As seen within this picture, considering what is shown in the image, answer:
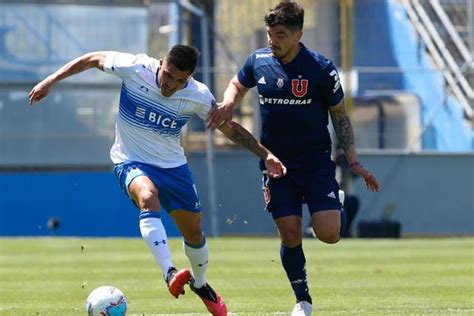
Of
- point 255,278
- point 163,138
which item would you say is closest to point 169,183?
point 163,138

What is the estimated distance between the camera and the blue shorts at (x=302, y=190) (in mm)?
10727

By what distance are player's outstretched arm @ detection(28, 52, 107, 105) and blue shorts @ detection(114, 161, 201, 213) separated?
85 cm

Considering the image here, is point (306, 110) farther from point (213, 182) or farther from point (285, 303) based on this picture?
point (213, 182)

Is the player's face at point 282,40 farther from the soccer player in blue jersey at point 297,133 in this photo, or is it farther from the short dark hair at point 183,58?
the short dark hair at point 183,58

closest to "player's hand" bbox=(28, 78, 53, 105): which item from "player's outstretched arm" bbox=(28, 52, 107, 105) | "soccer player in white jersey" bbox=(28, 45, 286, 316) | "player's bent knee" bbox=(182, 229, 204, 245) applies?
"player's outstretched arm" bbox=(28, 52, 107, 105)

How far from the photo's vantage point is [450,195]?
30.9 metres

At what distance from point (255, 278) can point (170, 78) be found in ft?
19.4

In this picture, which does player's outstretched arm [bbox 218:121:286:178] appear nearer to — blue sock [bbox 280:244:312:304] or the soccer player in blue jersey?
the soccer player in blue jersey

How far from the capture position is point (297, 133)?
35.3 feet

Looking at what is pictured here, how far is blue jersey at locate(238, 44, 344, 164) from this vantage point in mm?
10664

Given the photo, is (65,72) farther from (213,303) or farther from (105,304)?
(213,303)

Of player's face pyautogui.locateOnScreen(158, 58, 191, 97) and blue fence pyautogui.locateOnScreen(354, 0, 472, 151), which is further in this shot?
blue fence pyautogui.locateOnScreen(354, 0, 472, 151)

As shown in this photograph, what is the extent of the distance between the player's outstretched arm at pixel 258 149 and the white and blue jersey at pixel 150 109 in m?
0.28

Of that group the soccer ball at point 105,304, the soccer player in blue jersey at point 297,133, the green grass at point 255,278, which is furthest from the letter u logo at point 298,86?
the soccer ball at point 105,304
